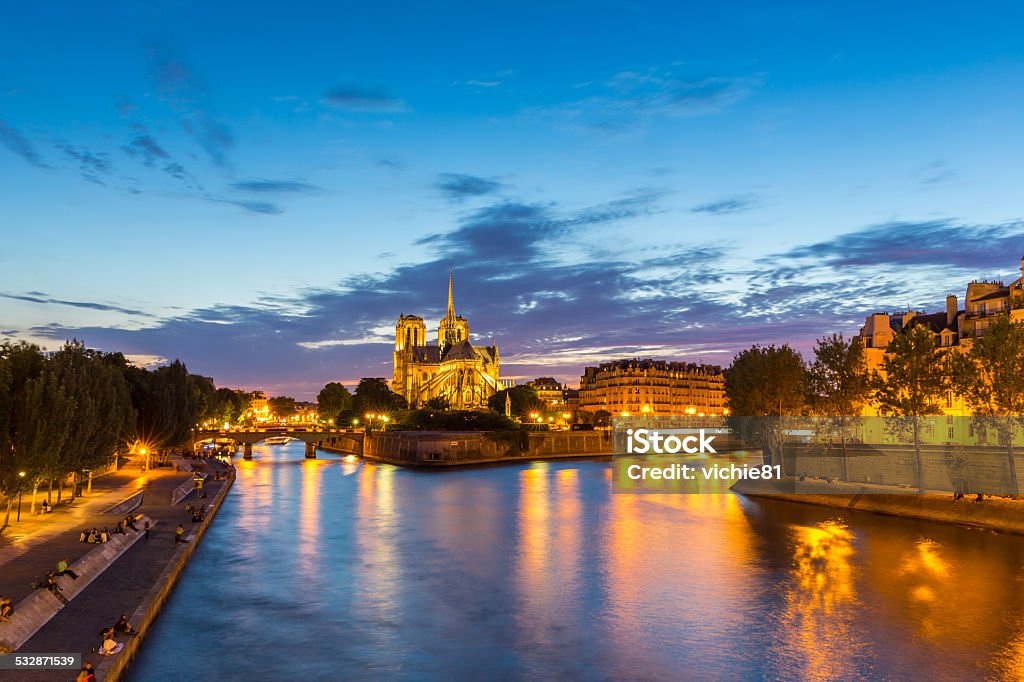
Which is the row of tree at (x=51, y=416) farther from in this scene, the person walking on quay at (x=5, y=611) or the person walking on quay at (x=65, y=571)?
the person walking on quay at (x=5, y=611)

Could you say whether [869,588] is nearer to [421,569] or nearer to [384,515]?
[421,569]

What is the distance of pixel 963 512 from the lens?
4428cm

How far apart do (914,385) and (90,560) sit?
147ft

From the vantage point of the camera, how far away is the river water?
23.0 m

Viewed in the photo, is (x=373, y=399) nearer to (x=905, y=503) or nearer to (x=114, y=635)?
(x=905, y=503)

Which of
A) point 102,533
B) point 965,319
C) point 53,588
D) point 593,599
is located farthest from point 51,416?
point 965,319

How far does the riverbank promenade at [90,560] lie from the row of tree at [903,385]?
40.5 m

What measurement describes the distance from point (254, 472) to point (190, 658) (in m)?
72.1

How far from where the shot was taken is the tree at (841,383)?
55.6 m

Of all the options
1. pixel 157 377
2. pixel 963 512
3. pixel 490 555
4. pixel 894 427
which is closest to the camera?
pixel 490 555

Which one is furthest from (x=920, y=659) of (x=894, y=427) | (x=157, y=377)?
(x=157, y=377)

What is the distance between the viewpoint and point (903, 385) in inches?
1970
